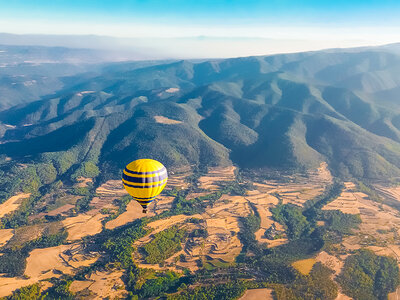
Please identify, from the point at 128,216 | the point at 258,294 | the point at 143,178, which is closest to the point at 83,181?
the point at 128,216

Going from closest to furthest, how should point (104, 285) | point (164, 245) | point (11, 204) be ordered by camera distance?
1. point (104, 285)
2. point (164, 245)
3. point (11, 204)

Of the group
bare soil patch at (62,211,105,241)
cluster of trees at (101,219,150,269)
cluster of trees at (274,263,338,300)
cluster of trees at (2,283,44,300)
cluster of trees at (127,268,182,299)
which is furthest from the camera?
bare soil patch at (62,211,105,241)

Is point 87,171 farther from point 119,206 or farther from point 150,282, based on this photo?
point 150,282

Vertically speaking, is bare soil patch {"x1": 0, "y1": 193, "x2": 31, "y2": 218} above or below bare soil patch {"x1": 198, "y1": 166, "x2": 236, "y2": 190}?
below

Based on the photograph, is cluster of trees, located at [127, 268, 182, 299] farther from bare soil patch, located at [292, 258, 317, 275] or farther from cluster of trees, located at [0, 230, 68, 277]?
bare soil patch, located at [292, 258, 317, 275]

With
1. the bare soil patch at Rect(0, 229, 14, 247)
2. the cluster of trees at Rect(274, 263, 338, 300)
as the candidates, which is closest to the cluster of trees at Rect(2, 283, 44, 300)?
the bare soil patch at Rect(0, 229, 14, 247)

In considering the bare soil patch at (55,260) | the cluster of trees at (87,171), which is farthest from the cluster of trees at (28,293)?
the cluster of trees at (87,171)
